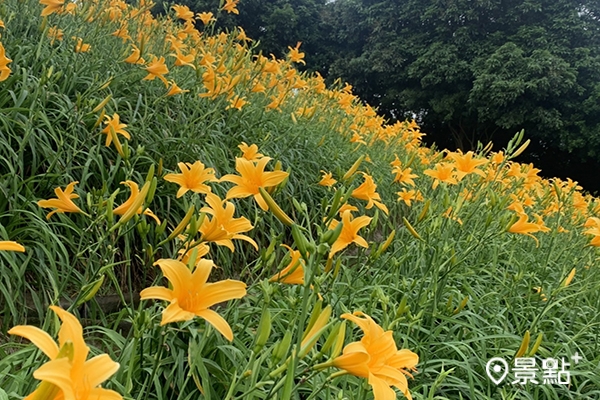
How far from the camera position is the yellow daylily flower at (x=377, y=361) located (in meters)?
0.77

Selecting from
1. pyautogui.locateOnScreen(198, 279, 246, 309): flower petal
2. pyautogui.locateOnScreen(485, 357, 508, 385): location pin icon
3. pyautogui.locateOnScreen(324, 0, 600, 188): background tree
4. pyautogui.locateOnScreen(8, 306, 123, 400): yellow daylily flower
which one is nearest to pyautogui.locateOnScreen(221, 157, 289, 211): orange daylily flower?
pyautogui.locateOnScreen(198, 279, 246, 309): flower petal

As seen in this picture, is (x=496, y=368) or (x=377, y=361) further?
(x=496, y=368)

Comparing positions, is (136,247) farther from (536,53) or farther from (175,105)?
(536,53)

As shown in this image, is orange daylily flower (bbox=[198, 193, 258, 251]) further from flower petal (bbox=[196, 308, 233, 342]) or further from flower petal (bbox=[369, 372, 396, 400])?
flower petal (bbox=[369, 372, 396, 400])

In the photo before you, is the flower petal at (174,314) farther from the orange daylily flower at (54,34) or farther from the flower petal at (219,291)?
the orange daylily flower at (54,34)

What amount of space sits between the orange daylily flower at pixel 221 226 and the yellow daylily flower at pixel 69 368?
0.53 meters

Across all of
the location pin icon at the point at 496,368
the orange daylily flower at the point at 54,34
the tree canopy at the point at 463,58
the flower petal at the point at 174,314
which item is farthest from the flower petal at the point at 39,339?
the tree canopy at the point at 463,58

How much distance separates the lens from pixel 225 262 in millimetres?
2357

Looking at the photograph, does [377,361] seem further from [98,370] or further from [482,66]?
[482,66]

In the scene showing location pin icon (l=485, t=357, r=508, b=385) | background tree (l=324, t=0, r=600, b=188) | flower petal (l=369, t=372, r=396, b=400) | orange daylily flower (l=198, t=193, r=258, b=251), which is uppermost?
background tree (l=324, t=0, r=600, b=188)

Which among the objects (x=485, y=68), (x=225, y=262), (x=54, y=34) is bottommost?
(x=225, y=262)

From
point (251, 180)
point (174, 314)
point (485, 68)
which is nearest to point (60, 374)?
point (174, 314)

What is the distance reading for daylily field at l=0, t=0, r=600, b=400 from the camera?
0.83m

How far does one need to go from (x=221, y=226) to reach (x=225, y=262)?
127 cm
